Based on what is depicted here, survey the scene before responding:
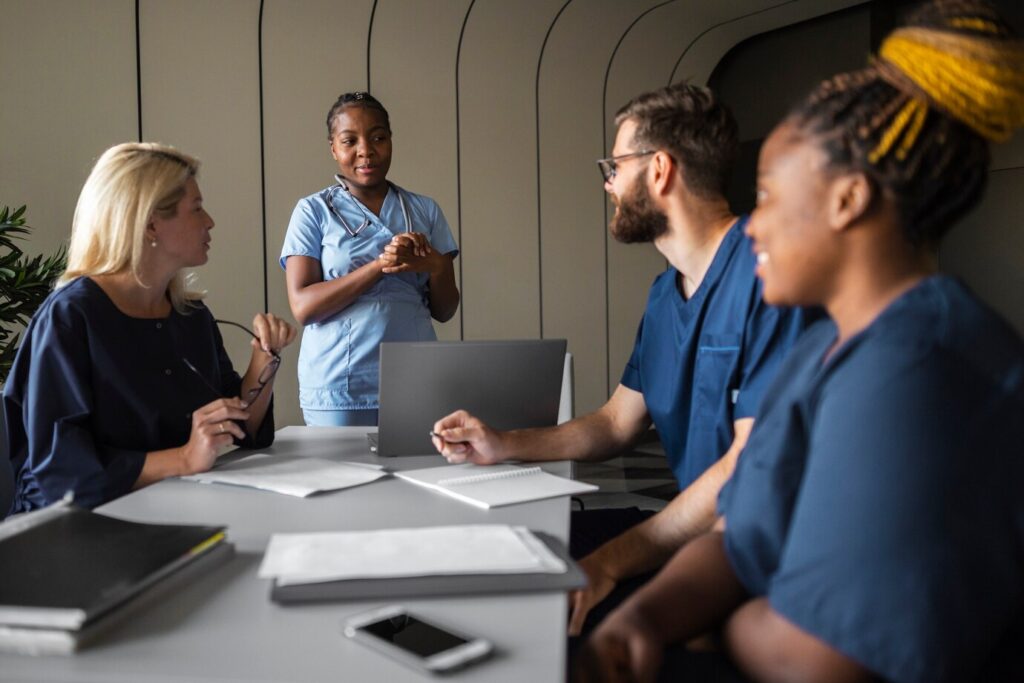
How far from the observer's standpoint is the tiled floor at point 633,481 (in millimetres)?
4676

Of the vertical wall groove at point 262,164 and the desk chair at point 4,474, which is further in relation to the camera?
the vertical wall groove at point 262,164

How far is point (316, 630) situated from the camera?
98cm

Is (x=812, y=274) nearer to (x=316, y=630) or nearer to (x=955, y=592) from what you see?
(x=955, y=592)

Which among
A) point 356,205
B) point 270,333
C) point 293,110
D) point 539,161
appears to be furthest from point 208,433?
point 539,161

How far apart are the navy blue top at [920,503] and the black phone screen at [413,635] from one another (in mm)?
347

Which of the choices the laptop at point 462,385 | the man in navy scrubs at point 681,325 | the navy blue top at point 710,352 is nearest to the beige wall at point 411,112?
the laptop at point 462,385

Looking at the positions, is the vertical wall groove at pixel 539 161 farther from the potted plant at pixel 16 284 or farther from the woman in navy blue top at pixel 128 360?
the woman in navy blue top at pixel 128 360

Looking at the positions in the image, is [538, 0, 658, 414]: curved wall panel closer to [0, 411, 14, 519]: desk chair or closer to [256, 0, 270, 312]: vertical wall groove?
[256, 0, 270, 312]: vertical wall groove

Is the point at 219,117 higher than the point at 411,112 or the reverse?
the reverse

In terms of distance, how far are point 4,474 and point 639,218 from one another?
4.81ft

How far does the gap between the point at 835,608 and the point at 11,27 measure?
4020 millimetres

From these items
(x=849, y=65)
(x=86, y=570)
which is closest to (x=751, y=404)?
(x=86, y=570)

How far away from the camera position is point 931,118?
0.96m

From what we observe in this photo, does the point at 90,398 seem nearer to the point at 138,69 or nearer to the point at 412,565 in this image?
the point at 412,565
